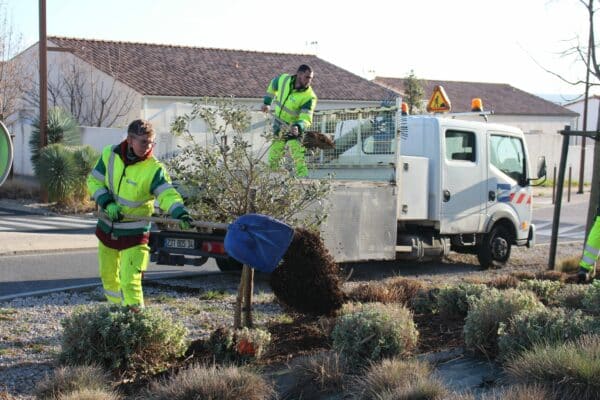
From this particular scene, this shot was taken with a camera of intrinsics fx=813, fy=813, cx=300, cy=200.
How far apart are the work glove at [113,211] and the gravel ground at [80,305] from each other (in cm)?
109

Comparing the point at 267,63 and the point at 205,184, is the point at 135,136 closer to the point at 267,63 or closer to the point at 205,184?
the point at 205,184

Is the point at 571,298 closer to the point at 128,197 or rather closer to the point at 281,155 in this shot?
the point at 281,155

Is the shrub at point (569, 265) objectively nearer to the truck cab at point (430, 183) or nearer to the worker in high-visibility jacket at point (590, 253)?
the truck cab at point (430, 183)

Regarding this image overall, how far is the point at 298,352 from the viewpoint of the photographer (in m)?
6.05

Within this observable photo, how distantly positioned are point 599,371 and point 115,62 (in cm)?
3118

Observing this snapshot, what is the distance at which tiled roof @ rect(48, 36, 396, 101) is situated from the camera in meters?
32.6

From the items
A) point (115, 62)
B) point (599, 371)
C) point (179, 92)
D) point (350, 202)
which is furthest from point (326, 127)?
point (115, 62)

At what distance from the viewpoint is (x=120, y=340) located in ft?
17.4

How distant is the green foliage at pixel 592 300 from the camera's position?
21.4 ft

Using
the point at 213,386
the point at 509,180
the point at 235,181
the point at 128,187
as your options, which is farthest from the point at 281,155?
the point at 509,180

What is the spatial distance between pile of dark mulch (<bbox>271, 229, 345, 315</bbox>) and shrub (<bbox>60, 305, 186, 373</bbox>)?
1502mm

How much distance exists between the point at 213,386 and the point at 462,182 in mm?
7687

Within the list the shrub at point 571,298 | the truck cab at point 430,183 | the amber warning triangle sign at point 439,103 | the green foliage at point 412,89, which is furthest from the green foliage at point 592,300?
the green foliage at point 412,89

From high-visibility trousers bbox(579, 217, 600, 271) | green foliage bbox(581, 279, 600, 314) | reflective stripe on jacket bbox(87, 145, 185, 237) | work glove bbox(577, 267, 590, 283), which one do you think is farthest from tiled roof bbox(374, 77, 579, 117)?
reflective stripe on jacket bbox(87, 145, 185, 237)
